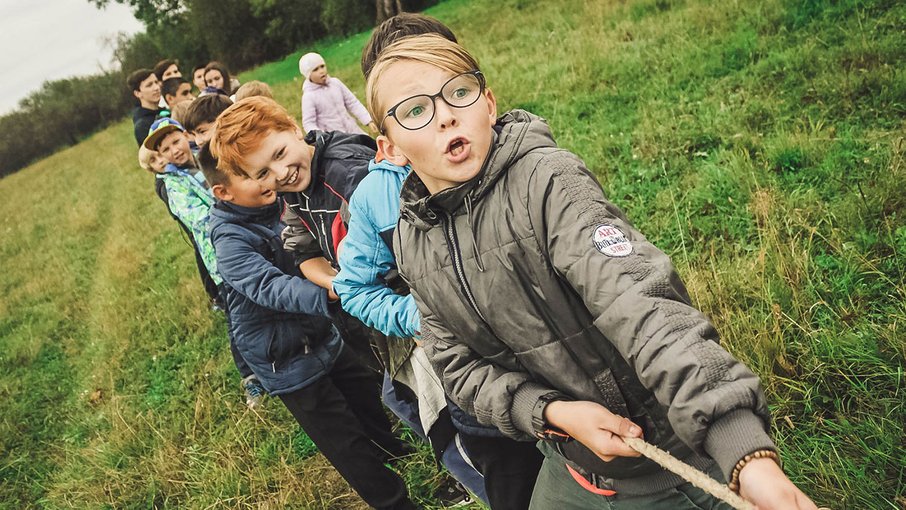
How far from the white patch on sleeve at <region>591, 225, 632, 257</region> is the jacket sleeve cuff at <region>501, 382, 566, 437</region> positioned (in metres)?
0.41

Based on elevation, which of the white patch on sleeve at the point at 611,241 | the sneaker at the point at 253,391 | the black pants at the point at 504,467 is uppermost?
the white patch on sleeve at the point at 611,241

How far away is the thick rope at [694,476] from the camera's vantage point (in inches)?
30.0

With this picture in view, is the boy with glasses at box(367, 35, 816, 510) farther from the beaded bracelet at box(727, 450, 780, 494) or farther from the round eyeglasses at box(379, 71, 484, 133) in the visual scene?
the beaded bracelet at box(727, 450, 780, 494)

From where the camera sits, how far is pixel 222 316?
5.96 metres

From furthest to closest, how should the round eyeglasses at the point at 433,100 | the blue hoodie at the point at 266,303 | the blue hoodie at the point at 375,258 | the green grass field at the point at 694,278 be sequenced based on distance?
the blue hoodie at the point at 266,303, the green grass field at the point at 694,278, the blue hoodie at the point at 375,258, the round eyeglasses at the point at 433,100

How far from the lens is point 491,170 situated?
4.40 feet

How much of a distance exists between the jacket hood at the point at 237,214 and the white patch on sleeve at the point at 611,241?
7.08 ft

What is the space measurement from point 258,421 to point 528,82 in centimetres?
516

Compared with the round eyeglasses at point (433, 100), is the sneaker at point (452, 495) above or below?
below

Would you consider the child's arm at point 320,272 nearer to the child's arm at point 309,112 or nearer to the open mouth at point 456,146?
the open mouth at point 456,146

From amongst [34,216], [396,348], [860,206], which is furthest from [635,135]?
[34,216]

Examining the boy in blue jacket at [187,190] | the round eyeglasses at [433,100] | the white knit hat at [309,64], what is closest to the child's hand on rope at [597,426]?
the round eyeglasses at [433,100]

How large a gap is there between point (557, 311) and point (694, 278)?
2019mm

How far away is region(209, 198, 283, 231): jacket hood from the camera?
9.67ft
